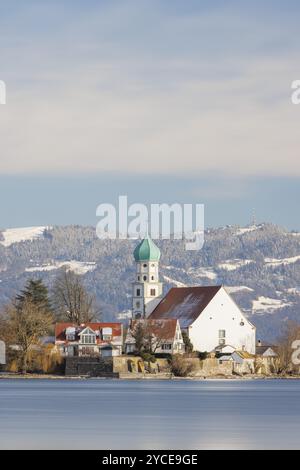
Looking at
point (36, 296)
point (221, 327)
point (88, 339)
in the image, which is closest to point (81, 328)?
point (88, 339)

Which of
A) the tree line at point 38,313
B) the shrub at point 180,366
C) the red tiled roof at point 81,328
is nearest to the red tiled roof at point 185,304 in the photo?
the tree line at point 38,313

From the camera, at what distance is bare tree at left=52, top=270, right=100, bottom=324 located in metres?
163

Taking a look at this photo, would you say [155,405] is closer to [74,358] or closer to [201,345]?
[74,358]

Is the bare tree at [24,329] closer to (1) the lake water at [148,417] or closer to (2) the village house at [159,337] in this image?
(1) the lake water at [148,417]

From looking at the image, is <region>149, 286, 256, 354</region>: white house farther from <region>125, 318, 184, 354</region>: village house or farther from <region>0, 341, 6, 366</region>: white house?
<region>0, 341, 6, 366</region>: white house

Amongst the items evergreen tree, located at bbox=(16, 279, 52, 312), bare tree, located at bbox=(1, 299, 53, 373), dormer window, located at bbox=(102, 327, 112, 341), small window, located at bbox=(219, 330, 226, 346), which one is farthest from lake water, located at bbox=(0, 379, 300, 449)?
small window, located at bbox=(219, 330, 226, 346)

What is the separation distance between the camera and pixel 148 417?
85.6 m

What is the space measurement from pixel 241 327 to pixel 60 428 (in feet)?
311

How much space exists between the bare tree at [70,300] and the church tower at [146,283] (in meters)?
11.0

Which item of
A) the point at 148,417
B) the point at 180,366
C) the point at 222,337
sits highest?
the point at 222,337

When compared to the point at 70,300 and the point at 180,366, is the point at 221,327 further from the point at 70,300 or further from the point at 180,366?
the point at 180,366

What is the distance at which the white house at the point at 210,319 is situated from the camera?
165m

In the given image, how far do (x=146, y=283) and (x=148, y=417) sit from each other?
92.2 meters

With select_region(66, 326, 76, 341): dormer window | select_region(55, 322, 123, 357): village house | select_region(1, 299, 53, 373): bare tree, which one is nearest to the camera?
select_region(1, 299, 53, 373): bare tree
